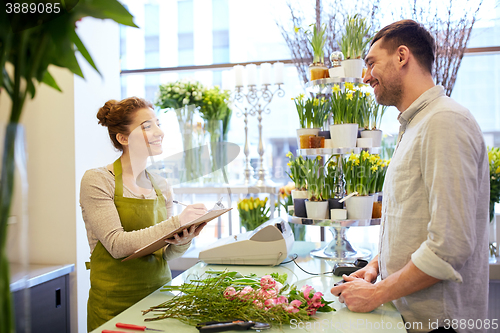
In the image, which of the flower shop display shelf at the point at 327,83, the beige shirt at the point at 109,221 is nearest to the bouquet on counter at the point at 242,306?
the beige shirt at the point at 109,221

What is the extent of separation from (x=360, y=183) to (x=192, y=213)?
0.97 metres

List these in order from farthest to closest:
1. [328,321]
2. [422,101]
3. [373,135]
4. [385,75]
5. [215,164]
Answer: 1. [373,135]
2. [215,164]
3. [385,75]
4. [422,101]
5. [328,321]

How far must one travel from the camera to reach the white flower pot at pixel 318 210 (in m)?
1.93

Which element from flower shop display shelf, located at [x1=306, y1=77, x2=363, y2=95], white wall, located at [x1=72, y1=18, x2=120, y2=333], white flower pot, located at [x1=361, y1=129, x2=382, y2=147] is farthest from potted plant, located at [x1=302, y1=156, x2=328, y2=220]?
white wall, located at [x1=72, y1=18, x2=120, y2=333]

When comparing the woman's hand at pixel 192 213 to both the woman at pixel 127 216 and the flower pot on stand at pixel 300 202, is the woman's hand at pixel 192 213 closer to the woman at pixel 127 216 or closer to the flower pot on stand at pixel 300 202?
the woman at pixel 127 216

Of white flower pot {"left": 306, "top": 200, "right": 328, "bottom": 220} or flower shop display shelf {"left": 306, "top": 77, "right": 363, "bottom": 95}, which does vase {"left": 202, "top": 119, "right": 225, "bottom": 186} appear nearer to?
white flower pot {"left": 306, "top": 200, "right": 328, "bottom": 220}

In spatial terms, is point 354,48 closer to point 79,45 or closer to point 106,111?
point 106,111

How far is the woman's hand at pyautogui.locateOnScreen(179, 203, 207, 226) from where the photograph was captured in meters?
1.36

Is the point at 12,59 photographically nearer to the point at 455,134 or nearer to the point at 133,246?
the point at 455,134

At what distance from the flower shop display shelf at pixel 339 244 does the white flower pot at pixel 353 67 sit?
2.60 feet

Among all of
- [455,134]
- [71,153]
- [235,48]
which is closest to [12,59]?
[455,134]

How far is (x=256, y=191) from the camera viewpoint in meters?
2.90

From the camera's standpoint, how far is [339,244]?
6.82ft

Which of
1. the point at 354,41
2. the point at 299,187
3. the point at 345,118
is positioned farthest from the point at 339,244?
the point at 354,41
